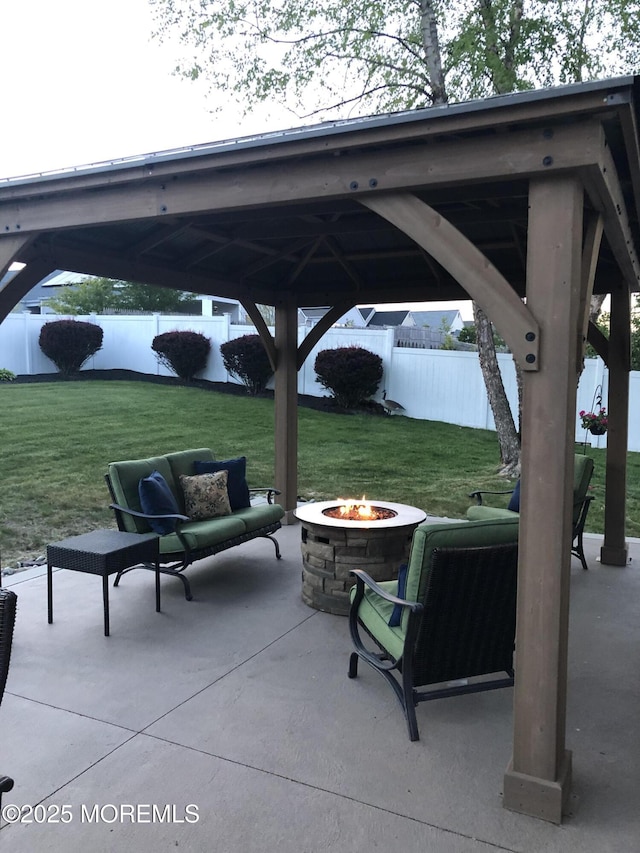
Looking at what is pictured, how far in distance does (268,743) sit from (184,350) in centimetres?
1388

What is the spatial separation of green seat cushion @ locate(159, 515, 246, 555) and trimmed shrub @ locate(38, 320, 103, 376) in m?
12.1

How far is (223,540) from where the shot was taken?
528 centimetres

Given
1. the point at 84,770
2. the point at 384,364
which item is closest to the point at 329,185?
the point at 84,770

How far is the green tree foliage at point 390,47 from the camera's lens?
987cm

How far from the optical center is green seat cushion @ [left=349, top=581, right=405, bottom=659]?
10.7 ft

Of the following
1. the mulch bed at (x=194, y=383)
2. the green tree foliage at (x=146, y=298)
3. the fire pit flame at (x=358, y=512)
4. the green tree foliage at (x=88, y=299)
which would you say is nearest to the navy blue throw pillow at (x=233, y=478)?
the fire pit flame at (x=358, y=512)

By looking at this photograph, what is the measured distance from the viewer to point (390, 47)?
34.9 ft

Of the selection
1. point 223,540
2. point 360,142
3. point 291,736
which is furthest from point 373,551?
point 360,142

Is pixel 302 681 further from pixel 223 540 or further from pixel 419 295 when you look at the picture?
pixel 419 295

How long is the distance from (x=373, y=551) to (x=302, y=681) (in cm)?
129

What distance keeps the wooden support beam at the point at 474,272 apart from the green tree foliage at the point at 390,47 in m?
8.13

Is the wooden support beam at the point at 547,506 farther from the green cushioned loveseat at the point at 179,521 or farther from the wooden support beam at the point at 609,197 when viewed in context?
the green cushioned loveseat at the point at 179,521

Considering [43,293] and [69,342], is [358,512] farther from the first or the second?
[43,293]

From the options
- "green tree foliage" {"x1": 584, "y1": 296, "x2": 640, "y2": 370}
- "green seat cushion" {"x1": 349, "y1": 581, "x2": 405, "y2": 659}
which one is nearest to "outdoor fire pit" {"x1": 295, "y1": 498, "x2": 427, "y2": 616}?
"green seat cushion" {"x1": 349, "y1": 581, "x2": 405, "y2": 659}
